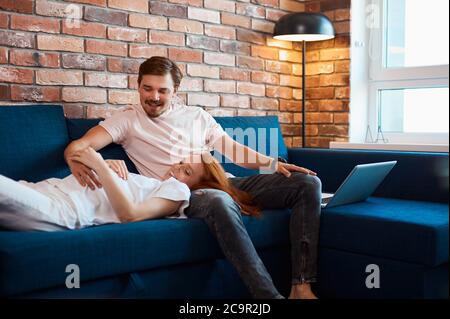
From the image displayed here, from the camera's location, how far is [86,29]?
8.45 ft

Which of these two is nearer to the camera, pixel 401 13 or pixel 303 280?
pixel 303 280

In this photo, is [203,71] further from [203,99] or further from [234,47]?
[234,47]

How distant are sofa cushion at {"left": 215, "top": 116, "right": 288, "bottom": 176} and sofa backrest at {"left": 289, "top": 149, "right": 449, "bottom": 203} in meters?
0.13

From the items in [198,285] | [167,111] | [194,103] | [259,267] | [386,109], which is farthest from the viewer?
[386,109]

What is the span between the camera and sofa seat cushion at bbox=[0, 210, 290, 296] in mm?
1537

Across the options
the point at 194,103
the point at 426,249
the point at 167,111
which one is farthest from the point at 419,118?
the point at 194,103

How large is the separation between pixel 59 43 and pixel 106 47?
0.79 ft

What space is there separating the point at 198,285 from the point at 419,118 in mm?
905

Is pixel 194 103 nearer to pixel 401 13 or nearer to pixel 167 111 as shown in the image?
pixel 167 111

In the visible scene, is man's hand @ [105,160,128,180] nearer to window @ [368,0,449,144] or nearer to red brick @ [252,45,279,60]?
window @ [368,0,449,144]

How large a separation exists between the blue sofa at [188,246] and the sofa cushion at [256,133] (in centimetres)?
61

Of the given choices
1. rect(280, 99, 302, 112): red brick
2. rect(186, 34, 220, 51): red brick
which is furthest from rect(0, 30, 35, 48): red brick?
rect(280, 99, 302, 112): red brick

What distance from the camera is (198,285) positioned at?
1.95 m

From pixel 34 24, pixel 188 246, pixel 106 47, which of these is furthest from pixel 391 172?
pixel 34 24
